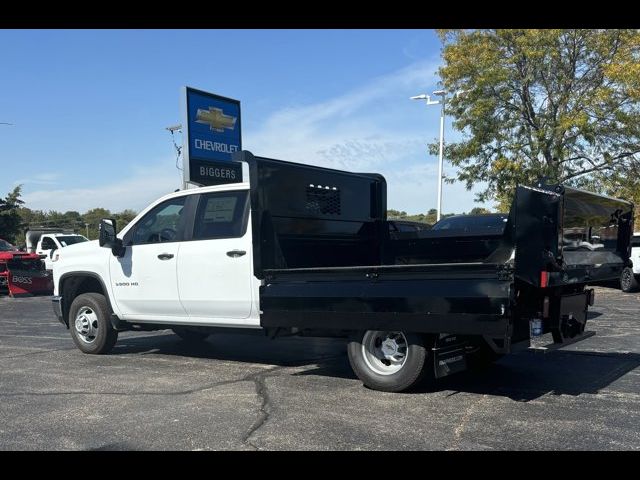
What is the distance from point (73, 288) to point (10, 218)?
29100mm

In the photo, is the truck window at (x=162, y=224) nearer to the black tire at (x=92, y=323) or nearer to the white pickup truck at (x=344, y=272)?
the white pickup truck at (x=344, y=272)

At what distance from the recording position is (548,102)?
1877cm

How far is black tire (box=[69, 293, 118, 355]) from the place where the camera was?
317 inches

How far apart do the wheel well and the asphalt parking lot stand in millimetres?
615

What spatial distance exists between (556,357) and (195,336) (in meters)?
4.92

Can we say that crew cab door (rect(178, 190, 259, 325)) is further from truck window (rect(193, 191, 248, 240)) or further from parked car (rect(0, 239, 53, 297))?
parked car (rect(0, 239, 53, 297))

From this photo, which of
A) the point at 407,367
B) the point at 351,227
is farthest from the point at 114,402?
the point at 351,227

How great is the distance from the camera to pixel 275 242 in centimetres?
634

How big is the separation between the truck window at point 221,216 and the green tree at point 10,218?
101ft

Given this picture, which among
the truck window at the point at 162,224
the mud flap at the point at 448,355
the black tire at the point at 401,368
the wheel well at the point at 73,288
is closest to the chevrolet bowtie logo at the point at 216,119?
the wheel well at the point at 73,288

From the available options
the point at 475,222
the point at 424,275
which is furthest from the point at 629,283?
the point at 424,275

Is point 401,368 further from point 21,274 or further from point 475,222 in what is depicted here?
point 21,274

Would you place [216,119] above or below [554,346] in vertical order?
above
